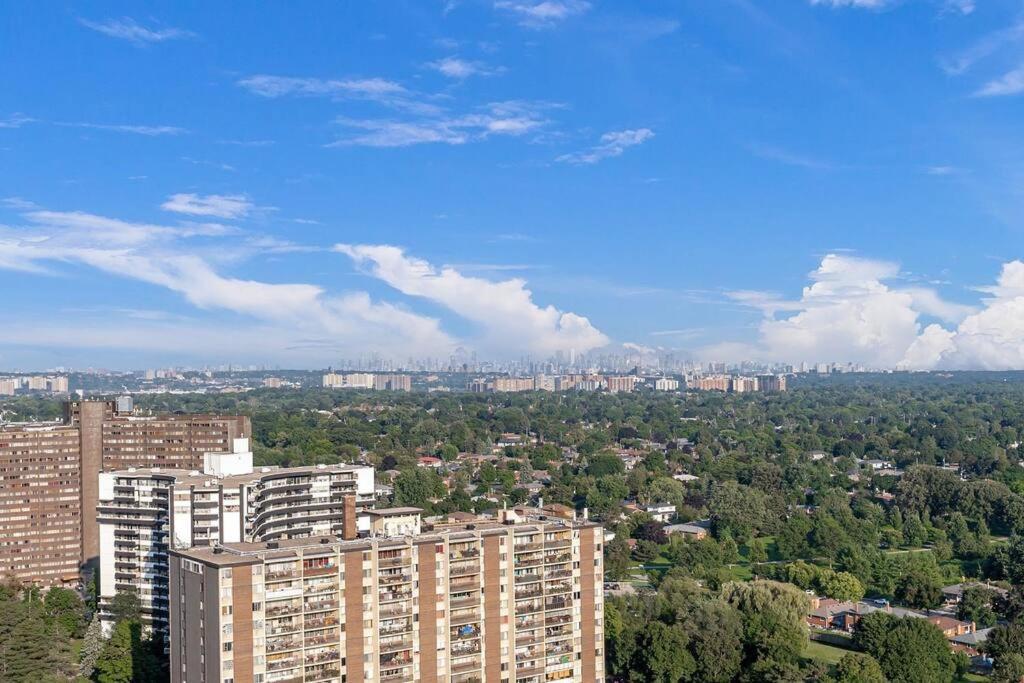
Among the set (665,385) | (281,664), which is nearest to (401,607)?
(281,664)

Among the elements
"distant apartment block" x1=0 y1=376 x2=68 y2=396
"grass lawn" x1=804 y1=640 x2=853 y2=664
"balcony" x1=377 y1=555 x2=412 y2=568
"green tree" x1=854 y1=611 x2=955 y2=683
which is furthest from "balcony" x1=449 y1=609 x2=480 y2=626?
"distant apartment block" x1=0 y1=376 x2=68 y2=396

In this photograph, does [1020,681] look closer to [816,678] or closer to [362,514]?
[816,678]

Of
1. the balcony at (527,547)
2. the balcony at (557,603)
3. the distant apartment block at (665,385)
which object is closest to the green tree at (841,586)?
the balcony at (557,603)

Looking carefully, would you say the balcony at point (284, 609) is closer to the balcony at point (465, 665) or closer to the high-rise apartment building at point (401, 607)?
the high-rise apartment building at point (401, 607)

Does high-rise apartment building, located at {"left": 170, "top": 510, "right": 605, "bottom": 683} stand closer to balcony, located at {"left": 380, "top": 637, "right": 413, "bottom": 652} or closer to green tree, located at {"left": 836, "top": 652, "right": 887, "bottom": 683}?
balcony, located at {"left": 380, "top": 637, "right": 413, "bottom": 652}

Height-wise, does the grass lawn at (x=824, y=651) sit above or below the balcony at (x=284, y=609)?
below

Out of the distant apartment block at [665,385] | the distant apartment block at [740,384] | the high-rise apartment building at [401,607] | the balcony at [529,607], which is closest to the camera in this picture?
the high-rise apartment building at [401,607]

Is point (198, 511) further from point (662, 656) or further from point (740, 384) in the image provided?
point (740, 384)
